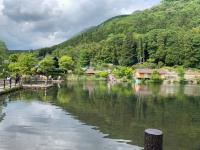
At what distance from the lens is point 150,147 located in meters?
4.82

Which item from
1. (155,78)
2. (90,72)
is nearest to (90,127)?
(155,78)

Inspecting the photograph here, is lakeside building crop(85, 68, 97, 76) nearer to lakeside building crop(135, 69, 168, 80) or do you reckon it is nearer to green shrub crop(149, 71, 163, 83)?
lakeside building crop(135, 69, 168, 80)

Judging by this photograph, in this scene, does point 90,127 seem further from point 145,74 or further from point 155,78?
point 145,74

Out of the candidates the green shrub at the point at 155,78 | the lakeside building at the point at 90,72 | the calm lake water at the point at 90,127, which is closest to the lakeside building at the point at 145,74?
the green shrub at the point at 155,78

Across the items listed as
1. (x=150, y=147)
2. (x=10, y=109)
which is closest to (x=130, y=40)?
(x=10, y=109)

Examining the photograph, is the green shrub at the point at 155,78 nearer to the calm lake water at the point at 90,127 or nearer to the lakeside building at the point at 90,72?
the lakeside building at the point at 90,72

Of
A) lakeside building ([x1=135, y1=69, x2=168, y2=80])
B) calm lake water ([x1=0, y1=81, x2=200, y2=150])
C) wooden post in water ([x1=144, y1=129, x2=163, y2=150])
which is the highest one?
lakeside building ([x1=135, y1=69, x2=168, y2=80])

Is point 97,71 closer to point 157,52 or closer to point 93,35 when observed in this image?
point 157,52

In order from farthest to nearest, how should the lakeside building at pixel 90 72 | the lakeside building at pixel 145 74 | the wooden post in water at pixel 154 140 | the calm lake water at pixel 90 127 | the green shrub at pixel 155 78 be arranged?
the lakeside building at pixel 90 72, the lakeside building at pixel 145 74, the green shrub at pixel 155 78, the calm lake water at pixel 90 127, the wooden post in water at pixel 154 140

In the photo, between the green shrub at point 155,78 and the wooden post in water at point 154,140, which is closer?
the wooden post in water at point 154,140

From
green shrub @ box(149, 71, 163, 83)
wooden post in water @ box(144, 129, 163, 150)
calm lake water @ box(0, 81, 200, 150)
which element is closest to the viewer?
wooden post in water @ box(144, 129, 163, 150)

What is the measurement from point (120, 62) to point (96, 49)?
13708 millimetres

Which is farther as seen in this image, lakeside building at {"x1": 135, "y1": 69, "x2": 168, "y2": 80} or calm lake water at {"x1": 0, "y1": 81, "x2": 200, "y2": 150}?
lakeside building at {"x1": 135, "y1": 69, "x2": 168, "y2": 80}

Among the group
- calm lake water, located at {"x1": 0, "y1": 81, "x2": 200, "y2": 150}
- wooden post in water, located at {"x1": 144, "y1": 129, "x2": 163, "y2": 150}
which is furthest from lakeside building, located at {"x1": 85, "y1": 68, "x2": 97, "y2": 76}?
wooden post in water, located at {"x1": 144, "y1": 129, "x2": 163, "y2": 150}
